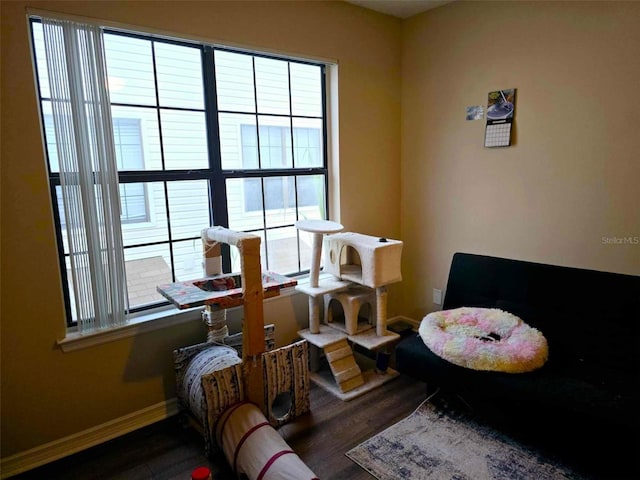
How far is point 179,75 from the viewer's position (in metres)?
2.24

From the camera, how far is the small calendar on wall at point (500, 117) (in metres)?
2.57

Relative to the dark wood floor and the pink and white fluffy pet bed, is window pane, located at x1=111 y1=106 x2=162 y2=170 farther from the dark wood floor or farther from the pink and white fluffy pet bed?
the pink and white fluffy pet bed

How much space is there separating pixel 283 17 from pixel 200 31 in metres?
0.57

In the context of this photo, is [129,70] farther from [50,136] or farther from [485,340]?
[485,340]

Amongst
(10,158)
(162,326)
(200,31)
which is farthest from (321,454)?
(200,31)

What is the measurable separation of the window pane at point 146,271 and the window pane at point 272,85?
1097 mm

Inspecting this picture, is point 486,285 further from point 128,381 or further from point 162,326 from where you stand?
point 128,381

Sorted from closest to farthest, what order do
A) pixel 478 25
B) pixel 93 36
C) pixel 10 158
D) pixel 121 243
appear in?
pixel 10 158 → pixel 93 36 → pixel 121 243 → pixel 478 25

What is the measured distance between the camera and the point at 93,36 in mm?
1864

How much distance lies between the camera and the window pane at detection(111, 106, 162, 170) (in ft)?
6.83

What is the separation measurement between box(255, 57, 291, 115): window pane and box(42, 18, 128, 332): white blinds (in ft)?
3.06

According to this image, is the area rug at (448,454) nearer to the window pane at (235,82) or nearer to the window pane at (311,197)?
the window pane at (311,197)

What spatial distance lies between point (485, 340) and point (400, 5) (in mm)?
2324

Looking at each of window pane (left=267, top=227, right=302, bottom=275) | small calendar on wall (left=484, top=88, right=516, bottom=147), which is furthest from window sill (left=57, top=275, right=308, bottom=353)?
small calendar on wall (left=484, top=88, right=516, bottom=147)
